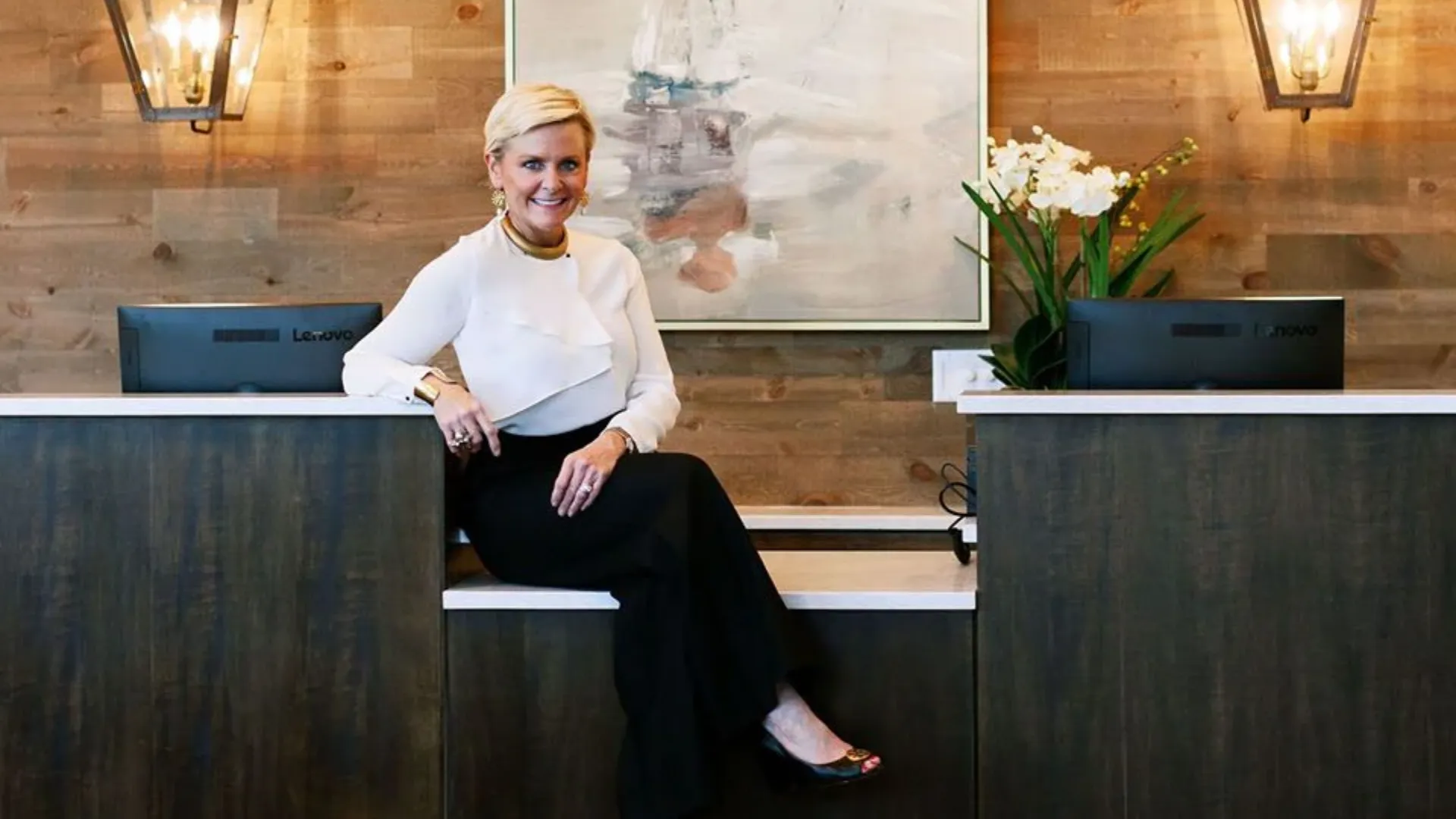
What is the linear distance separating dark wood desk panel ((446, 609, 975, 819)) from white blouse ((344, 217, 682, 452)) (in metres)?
0.38

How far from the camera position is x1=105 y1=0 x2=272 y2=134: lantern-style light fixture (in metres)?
3.81

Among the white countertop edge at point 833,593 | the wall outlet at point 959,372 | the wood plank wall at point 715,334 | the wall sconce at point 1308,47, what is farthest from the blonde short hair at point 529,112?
the wall sconce at point 1308,47

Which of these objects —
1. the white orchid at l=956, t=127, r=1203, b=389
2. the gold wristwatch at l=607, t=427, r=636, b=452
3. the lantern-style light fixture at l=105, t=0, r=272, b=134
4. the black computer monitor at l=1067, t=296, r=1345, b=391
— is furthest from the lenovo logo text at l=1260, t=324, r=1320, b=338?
the lantern-style light fixture at l=105, t=0, r=272, b=134

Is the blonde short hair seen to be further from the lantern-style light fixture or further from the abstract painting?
the lantern-style light fixture

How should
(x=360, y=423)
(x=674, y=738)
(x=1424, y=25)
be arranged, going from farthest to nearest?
(x=1424, y=25)
(x=360, y=423)
(x=674, y=738)

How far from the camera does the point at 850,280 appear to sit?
4.00 meters

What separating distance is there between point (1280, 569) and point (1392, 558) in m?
0.17

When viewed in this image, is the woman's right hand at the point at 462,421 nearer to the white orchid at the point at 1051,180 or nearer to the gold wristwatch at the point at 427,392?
the gold wristwatch at the point at 427,392

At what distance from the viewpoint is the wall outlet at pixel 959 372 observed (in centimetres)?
399

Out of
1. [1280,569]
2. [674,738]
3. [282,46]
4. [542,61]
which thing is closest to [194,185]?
[282,46]

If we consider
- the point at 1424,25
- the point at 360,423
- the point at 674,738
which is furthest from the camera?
the point at 1424,25

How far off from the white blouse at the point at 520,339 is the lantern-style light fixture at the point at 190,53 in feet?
4.65

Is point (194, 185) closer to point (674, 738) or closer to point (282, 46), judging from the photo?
point (282, 46)

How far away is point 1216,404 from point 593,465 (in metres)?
0.98
